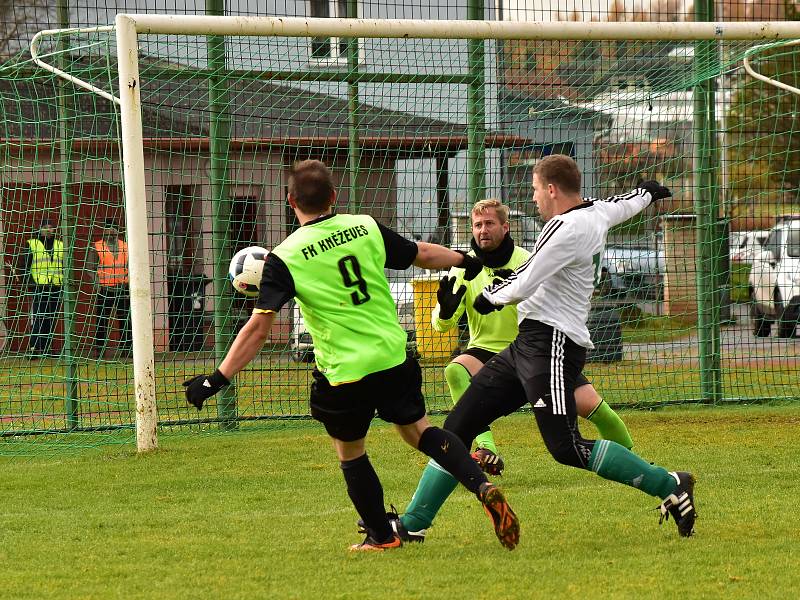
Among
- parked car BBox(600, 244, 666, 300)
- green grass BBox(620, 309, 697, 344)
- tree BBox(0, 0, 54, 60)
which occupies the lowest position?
green grass BBox(620, 309, 697, 344)

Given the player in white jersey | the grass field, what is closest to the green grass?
the grass field

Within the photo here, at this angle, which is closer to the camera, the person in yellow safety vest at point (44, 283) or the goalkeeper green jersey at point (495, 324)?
the goalkeeper green jersey at point (495, 324)

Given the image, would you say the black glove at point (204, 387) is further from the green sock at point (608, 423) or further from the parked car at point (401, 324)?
the parked car at point (401, 324)

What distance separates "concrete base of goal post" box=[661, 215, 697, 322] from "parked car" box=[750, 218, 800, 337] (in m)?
0.83

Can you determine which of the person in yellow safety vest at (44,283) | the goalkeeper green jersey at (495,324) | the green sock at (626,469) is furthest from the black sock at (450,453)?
the person in yellow safety vest at (44,283)

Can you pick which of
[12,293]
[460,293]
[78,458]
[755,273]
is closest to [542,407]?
[460,293]

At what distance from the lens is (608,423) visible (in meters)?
6.79

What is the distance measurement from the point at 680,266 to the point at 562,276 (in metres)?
6.42

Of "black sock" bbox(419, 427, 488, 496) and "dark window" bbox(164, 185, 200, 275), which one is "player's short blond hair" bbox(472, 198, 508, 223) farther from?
"dark window" bbox(164, 185, 200, 275)

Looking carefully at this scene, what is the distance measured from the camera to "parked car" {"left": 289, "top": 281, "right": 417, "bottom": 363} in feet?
35.2

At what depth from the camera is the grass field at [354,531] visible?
4844 mm

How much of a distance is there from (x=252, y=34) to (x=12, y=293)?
3.61 m

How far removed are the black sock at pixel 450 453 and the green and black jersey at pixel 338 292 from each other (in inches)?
15.7

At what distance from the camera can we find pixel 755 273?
1470cm
